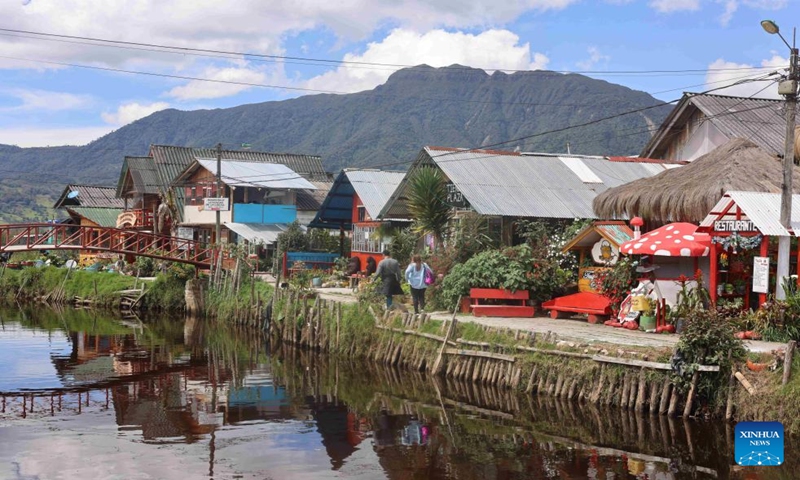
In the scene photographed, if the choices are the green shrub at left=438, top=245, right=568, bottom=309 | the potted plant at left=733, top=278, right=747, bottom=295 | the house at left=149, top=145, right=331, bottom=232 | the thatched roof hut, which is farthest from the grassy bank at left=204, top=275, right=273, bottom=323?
the potted plant at left=733, top=278, right=747, bottom=295

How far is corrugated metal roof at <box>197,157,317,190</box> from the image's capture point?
48.1 meters

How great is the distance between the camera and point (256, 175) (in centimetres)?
4994

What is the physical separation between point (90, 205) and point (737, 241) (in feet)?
184

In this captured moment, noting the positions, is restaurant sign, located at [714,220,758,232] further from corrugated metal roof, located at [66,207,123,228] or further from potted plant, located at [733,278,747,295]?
corrugated metal roof, located at [66,207,123,228]

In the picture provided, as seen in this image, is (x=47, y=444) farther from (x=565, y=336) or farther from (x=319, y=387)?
(x=565, y=336)

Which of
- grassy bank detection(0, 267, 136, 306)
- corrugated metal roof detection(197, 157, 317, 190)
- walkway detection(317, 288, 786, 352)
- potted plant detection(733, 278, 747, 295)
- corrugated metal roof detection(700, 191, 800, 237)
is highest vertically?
corrugated metal roof detection(197, 157, 317, 190)

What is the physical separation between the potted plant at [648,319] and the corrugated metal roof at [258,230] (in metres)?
27.3

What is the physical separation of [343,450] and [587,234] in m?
12.1

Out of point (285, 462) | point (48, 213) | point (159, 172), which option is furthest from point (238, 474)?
point (48, 213)

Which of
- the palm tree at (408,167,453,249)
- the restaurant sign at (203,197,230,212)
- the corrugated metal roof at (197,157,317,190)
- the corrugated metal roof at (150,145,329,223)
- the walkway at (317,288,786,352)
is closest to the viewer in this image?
the walkway at (317,288,786,352)

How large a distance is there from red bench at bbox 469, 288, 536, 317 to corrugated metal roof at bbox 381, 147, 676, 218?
190 inches

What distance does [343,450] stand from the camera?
15461mm

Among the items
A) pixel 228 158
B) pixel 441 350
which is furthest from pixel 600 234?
pixel 228 158

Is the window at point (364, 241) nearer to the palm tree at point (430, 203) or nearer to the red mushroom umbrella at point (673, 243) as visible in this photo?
the palm tree at point (430, 203)
